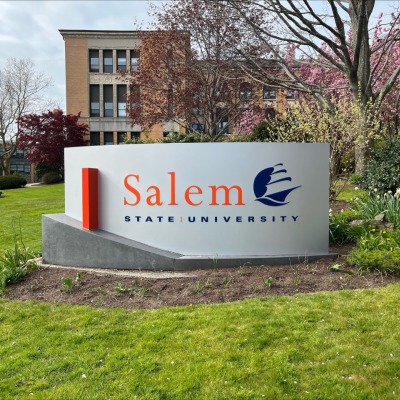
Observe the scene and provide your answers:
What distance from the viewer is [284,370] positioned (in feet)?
11.1

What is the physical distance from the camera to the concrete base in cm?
642

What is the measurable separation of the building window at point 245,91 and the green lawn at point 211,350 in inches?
701

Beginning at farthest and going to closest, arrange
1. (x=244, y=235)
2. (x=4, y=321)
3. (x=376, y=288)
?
(x=244, y=235), (x=376, y=288), (x=4, y=321)

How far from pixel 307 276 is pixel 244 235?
1216 mm

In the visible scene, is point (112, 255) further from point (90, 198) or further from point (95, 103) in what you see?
point (95, 103)

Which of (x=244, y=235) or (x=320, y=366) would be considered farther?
(x=244, y=235)

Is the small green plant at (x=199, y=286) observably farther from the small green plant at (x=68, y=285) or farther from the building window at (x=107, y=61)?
the building window at (x=107, y=61)

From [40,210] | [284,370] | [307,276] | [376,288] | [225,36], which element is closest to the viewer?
[284,370]

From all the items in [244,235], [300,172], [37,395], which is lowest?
[37,395]

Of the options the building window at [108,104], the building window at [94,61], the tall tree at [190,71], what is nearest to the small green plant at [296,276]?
the tall tree at [190,71]

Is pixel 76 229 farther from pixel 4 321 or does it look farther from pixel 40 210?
pixel 40 210

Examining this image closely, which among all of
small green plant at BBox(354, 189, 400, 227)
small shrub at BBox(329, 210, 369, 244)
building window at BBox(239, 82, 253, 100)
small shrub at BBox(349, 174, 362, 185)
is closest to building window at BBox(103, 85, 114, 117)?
building window at BBox(239, 82, 253, 100)

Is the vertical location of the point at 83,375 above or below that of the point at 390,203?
below

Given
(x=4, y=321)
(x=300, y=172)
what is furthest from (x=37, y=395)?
(x=300, y=172)
